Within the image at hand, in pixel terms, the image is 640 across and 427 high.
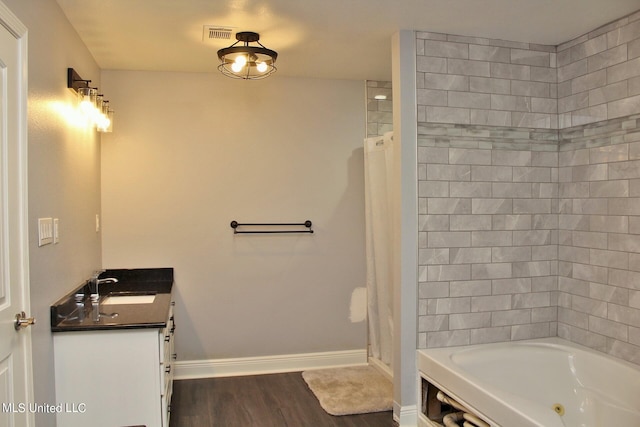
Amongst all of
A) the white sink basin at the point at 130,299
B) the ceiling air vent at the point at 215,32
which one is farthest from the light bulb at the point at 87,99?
the white sink basin at the point at 130,299

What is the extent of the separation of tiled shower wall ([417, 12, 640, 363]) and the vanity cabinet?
5.30 ft

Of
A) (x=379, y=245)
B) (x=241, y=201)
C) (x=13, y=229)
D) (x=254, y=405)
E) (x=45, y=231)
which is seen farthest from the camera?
(x=241, y=201)

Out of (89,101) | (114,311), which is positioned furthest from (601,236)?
(89,101)

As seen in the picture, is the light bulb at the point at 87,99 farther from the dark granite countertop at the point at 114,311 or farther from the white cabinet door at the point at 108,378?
the white cabinet door at the point at 108,378

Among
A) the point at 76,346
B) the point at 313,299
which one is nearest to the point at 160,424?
the point at 76,346

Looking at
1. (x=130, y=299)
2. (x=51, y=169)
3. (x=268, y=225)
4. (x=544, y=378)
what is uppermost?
(x=51, y=169)

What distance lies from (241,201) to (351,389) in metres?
1.67

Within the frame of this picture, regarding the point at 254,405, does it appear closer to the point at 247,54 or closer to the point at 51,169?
the point at 51,169

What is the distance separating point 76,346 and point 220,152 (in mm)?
2059

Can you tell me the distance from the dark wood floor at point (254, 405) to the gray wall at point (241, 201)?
0.28m

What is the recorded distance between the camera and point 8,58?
1.98m

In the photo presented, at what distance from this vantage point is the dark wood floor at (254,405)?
3350 mm

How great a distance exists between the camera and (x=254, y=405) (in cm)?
363

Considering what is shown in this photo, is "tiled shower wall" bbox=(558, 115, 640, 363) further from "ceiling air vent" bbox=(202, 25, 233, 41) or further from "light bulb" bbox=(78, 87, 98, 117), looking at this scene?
"light bulb" bbox=(78, 87, 98, 117)
